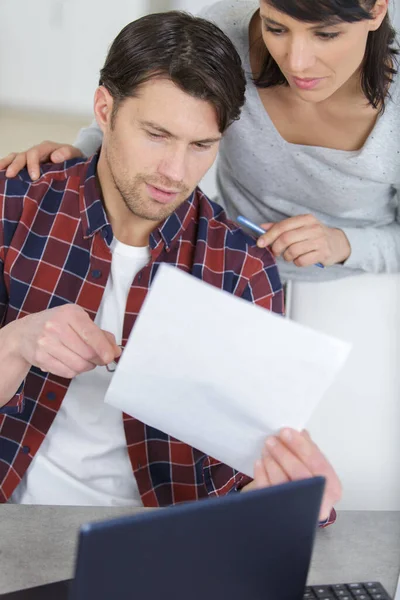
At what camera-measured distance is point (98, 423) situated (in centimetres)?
140

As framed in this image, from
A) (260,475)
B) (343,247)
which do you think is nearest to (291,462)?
(260,475)

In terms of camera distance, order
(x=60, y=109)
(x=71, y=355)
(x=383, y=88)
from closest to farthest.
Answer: (x=71, y=355) < (x=383, y=88) < (x=60, y=109)

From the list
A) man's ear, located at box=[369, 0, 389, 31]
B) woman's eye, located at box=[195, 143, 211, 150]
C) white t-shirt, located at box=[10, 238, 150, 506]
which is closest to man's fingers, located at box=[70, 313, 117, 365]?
white t-shirt, located at box=[10, 238, 150, 506]

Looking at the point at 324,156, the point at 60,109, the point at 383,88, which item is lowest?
the point at 60,109

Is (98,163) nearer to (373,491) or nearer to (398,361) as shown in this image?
(398,361)

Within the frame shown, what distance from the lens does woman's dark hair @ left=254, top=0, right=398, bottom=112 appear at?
1.24 m

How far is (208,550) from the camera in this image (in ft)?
2.31

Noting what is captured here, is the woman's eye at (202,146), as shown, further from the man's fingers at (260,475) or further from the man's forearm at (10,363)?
the man's fingers at (260,475)

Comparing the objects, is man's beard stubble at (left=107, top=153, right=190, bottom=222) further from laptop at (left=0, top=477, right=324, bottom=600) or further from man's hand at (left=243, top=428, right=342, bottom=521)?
laptop at (left=0, top=477, right=324, bottom=600)

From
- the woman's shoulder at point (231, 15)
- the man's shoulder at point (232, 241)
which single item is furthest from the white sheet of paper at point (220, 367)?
the woman's shoulder at point (231, 15)

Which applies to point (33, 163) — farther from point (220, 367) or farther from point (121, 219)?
point (220, 367)

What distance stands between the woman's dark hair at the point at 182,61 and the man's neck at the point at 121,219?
0.13 metres

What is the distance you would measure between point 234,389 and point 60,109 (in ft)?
9.97

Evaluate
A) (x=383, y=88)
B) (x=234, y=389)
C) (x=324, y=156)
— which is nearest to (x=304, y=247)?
(x=324, y=156)
